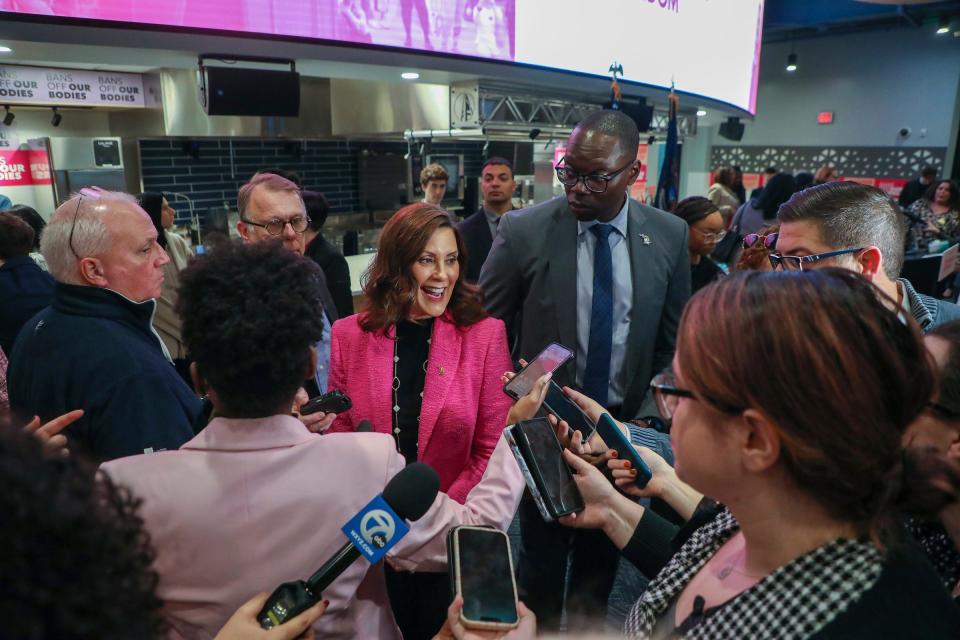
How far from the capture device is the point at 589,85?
584cm

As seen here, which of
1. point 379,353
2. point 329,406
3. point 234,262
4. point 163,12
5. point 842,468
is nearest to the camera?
point 842,468

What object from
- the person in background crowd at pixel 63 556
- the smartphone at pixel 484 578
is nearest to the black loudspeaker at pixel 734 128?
the smartphone at pixel 484 578

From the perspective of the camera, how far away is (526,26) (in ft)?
14.9

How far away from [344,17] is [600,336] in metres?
2.61

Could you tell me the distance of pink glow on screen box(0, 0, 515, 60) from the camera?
295cm

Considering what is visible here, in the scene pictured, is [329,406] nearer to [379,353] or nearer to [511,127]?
[379,353]

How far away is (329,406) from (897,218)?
1.85 m

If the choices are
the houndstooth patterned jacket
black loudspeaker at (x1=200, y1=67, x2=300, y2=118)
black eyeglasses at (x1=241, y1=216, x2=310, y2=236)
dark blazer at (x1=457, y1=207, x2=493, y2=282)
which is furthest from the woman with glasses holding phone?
black loudspeaker at (x1=200, y1=67, x2=300, y2=118)

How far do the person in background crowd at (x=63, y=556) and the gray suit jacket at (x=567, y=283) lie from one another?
1.88 meters

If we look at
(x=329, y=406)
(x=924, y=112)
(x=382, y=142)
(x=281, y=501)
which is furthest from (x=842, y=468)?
(x=924, y=112)

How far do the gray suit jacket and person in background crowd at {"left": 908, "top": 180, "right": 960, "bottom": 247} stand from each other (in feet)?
16.8

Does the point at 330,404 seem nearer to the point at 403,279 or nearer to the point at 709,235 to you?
the point at 403,279

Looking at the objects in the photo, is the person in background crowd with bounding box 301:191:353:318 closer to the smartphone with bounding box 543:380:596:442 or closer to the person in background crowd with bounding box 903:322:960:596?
the smartphone with bounding box 543:380:596:442

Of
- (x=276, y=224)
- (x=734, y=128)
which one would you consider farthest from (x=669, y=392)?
(x=734, y=128)
